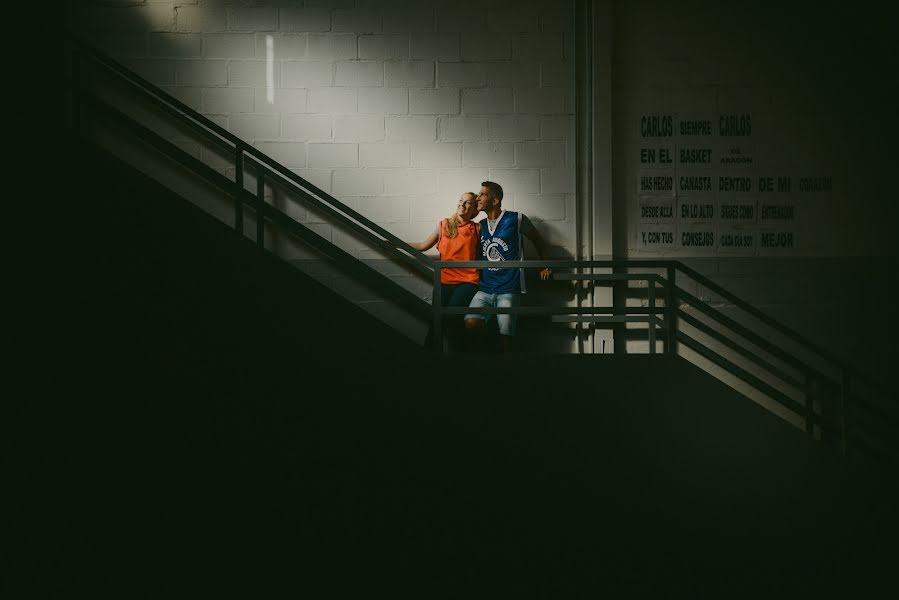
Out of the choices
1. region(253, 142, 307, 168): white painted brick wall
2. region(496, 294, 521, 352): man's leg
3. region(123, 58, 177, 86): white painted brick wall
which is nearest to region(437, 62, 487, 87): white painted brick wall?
region(253, 142, 307, 168): white painted brick wall

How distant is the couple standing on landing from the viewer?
5574 millimetres

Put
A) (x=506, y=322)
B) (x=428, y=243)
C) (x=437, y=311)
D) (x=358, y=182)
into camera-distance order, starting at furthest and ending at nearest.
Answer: (x=358, y=182) → (x=428, y=243) → (x=506, y=322) → (x=437, y=311)

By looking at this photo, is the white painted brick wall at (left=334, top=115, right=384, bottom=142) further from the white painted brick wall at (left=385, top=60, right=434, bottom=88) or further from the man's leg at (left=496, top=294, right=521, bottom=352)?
the man's leg at (left=496, top=294, right=521, bottom=352)

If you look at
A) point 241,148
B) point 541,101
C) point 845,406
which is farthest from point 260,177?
point 845,406

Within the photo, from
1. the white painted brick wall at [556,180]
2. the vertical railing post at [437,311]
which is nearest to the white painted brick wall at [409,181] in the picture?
the white painted brick wall at [556,180]

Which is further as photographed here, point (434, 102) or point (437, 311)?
point (434, 102)

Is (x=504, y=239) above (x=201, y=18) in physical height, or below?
below

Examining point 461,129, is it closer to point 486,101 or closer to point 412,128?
point 486,101

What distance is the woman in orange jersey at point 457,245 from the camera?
223 inches

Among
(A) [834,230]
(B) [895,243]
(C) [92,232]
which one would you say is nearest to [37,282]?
(C) [92,232]

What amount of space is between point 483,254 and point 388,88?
1.74 m

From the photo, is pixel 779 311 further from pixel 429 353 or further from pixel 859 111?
pixel 429 353

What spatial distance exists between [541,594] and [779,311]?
11.9 ft

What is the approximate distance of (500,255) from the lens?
19.3 ft
